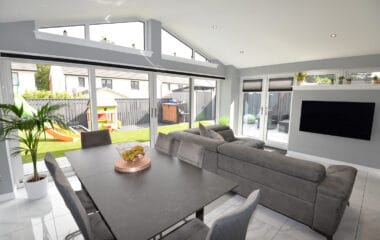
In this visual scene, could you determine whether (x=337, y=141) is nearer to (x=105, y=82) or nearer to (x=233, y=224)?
(x=233, y=224)

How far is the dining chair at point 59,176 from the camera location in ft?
4.66

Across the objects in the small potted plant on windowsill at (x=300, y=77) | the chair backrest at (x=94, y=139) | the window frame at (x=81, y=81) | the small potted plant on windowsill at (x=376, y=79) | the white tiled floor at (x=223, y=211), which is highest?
the small potted plant on windowsill at (x=300, y=77)

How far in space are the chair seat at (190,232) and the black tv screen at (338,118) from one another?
13.9 ft

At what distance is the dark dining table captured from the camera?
1109 millimetres

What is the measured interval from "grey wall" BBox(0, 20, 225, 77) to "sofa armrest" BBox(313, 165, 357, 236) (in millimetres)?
3789

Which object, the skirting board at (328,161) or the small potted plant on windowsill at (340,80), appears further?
the small potted plant on windowsill at (340,80)

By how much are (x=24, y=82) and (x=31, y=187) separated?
168 cm

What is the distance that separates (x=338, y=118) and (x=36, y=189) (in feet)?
19.0

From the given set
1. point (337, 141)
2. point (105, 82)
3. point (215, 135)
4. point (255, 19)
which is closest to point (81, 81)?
point (105, 82)

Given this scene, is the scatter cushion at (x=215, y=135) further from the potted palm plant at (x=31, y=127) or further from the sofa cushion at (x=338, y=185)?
the potted palm plant at (x=31, y=127)

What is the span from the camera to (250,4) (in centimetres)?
318

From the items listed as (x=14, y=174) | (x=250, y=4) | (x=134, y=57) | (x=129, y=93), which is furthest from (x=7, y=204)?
(x=250, y=4)

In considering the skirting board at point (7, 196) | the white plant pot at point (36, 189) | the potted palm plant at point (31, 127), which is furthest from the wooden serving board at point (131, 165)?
the skirting board at point (7, 196)

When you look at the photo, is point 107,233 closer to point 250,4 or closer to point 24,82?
point 24,82
